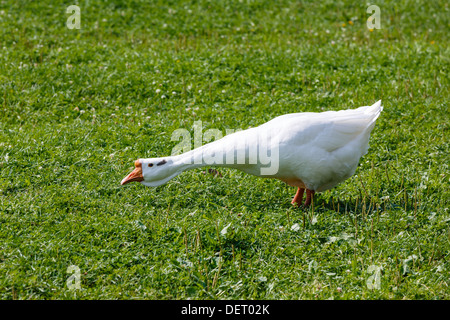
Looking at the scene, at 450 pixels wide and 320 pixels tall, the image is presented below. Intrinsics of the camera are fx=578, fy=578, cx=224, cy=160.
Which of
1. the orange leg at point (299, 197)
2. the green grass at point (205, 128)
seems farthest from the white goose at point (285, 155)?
the green grass at point (205, 128)

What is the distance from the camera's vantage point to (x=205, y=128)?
770 centimetres

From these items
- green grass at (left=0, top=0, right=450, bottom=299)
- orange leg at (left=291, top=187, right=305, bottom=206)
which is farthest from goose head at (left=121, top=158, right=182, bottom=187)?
orange leg at (left=291, top=187, right=305, bottom=206)

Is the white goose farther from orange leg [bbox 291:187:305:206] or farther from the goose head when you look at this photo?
orange leg [bbox 291:187:305:206]

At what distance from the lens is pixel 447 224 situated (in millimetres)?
5621

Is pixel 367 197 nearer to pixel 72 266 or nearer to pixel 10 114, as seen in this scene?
pixel 72 266

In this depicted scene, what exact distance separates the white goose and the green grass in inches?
17.0

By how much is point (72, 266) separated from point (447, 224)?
3538mm

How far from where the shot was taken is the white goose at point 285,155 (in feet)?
18.0

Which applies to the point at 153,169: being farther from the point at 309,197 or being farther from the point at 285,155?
the point at 309,197

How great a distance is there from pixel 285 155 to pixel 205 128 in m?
2.40

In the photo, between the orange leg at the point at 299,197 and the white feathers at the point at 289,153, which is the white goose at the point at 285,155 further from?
the orange leg at the point at 299,197

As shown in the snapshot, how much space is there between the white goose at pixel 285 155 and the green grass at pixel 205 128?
1.41ft

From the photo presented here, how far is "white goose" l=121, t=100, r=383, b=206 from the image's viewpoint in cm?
550

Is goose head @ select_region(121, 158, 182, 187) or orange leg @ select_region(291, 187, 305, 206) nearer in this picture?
goose head @ select_region(121, 158, 182, 187)
